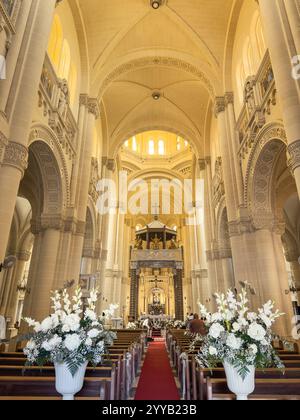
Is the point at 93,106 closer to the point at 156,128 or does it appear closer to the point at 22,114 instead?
the point at 22,114

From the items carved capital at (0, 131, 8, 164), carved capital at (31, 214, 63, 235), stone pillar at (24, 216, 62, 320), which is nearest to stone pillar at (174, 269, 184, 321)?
stone pillar at (24, 216, 62, 320)

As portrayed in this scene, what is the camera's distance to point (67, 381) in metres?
3.23

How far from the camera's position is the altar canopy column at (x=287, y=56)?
6812 millimetres

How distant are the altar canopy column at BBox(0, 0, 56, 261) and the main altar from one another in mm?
24775

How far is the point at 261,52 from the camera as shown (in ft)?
37.2

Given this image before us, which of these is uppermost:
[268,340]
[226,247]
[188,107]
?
[188,107]

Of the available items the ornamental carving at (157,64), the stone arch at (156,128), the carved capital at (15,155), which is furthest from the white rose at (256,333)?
the stone arch at (156,128)

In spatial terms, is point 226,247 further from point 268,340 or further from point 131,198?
point 131,198

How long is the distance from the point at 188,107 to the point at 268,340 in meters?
20.7

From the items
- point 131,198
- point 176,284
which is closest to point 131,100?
point 131,198

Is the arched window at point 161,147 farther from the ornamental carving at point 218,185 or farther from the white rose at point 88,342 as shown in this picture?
the white rose at point 88,342

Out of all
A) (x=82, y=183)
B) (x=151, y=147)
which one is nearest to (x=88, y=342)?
(x=82, y=183)

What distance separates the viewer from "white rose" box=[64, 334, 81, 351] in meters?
3.32

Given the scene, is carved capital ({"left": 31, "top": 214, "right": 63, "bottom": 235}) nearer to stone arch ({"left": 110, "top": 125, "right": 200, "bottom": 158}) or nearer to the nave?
the nave
